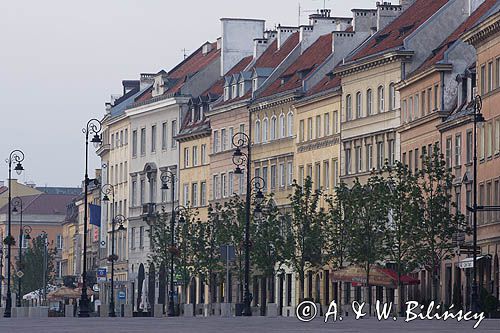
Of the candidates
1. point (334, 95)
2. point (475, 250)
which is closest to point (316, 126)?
point (334, 95)

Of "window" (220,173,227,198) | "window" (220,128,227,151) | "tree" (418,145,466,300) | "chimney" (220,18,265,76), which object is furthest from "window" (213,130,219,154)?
"tree" (418,145,466,300)

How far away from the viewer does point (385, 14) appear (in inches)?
4350

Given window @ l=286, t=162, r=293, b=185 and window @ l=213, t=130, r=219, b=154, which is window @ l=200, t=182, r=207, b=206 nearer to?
window @ l=213, t=130, r=219, b=154

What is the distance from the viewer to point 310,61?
388 ft

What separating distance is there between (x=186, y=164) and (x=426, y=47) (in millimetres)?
39527

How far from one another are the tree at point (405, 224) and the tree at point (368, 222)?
57cm

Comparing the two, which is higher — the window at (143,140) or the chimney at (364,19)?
the chimney at (364,19)

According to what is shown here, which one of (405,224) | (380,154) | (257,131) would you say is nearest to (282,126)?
(257,131)

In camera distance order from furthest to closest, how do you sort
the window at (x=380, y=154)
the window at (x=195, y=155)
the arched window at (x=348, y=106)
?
the window at (x=195, y=155) < the arched window at (x=348, y=106) < the window at (x=380, y=154)

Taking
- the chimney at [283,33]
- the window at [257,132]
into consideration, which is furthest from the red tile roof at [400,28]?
the chimney at [283,33]

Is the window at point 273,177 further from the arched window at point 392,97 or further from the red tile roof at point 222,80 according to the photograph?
the arched window at point 392,97

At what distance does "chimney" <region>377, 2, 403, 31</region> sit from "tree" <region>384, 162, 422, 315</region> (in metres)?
28.2

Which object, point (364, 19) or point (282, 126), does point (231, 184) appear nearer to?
point (282, 126)

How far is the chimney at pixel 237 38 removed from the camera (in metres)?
137
